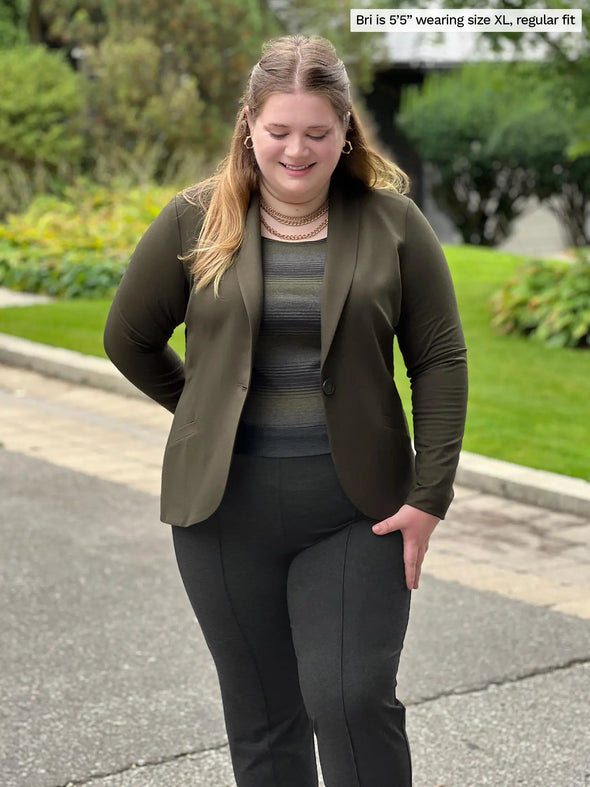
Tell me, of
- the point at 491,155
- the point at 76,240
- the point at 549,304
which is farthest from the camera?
the point at 491,155

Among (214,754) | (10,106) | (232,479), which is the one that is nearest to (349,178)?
(232,479)

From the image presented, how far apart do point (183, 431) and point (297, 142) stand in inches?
25.3

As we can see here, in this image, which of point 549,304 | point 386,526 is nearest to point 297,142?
point 386,526

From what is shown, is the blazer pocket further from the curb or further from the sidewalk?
the curb

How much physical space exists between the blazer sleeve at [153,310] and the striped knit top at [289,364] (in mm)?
209

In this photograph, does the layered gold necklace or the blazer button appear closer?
the blazer button

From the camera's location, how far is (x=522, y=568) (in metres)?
5.92

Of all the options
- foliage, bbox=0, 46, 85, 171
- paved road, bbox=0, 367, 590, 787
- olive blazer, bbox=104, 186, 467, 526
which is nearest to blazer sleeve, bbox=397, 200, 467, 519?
olive blazer, bbox=104, 186, 467, 526

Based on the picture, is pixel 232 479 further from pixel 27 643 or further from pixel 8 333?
pixel 8 333

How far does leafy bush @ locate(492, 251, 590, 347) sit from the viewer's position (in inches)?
444

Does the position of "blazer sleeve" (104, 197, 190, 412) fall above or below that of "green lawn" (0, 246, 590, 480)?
above

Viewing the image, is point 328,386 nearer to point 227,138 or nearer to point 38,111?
point 38,111

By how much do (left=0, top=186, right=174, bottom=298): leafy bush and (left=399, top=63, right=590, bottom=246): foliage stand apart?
5.89m

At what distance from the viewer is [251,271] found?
2676 millimetres
